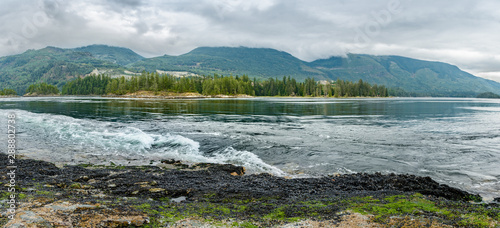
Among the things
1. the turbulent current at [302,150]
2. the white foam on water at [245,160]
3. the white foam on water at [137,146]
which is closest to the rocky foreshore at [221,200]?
the white foam on water at [245,160]

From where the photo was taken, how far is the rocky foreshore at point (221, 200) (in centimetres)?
838

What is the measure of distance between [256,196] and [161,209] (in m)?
3.99

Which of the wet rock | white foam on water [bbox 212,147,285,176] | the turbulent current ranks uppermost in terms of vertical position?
the wet rock

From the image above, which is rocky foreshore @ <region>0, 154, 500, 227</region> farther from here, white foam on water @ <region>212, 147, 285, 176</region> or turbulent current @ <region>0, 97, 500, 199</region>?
turbulent current @ <region>0, 97, 500, 199</region>

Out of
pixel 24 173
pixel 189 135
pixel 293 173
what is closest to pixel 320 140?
pixel 293 173

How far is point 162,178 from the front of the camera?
559 inches

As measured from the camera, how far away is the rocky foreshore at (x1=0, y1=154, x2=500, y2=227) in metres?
8.38

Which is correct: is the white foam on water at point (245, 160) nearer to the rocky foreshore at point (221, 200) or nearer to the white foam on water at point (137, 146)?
the white foam on water at point (137, 146)

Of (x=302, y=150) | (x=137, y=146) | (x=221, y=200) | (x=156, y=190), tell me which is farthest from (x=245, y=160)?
(x=137, y=146)

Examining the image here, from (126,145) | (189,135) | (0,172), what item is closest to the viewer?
(0,172)

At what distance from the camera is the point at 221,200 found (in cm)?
1112

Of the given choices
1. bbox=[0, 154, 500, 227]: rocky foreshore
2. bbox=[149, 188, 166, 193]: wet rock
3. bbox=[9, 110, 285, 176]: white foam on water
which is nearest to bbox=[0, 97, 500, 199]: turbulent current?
bbox=[9, 110, 285, 176]: white foam on water

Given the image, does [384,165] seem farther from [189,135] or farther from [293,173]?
[189,135]

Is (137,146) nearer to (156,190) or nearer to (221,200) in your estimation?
(156,190)
